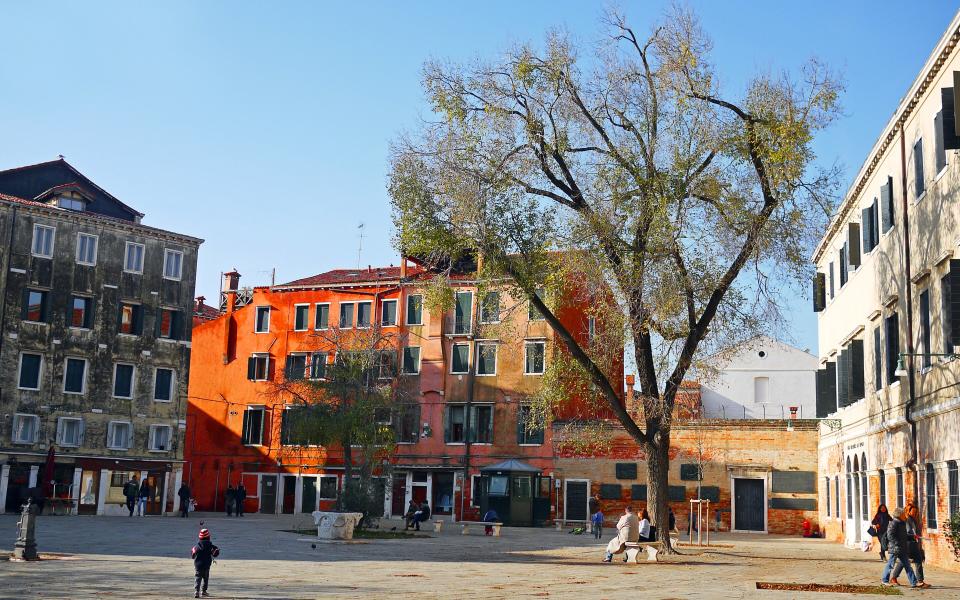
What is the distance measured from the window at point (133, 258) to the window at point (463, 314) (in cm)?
1429

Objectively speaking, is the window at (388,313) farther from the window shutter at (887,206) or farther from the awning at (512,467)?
the window shutter at (887,206)

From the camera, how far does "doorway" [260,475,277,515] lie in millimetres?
52500

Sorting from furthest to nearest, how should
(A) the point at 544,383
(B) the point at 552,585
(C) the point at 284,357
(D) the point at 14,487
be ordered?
1. (C) the point at 284,357
2. (D) the point at 14,487
3. (A) the point at 544,383
4. (B) the point at 552,585

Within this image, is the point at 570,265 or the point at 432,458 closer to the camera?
the point at 570,265

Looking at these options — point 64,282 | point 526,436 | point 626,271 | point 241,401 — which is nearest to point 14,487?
point 64,282

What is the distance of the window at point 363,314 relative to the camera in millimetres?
52438

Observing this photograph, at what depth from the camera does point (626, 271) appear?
24.1m

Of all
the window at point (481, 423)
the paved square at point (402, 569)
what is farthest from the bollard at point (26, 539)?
the window at point (481, 423)

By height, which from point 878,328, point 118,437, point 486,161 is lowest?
point 118,437

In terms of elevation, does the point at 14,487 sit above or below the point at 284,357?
below

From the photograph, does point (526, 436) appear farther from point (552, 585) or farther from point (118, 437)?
point (552, 585)

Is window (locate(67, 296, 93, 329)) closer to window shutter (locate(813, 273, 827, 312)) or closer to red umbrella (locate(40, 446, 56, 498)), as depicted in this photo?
red umbrella (locate(40, 446, 56, 498))

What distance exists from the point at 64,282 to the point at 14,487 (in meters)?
8.51

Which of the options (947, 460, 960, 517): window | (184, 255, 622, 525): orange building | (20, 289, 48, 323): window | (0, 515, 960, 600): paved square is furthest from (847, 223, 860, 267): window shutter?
(20, 289, 48, 323): window
